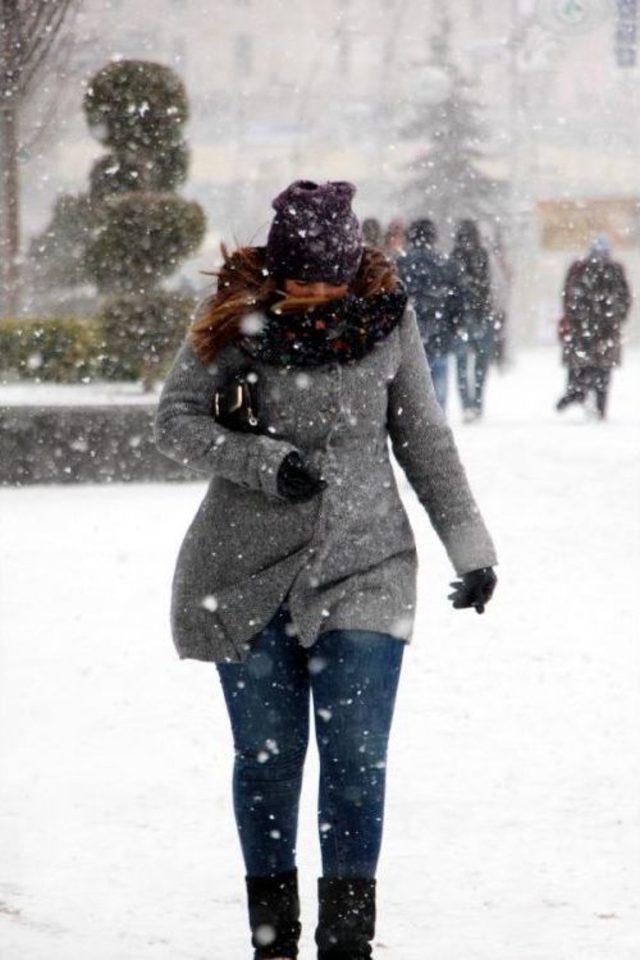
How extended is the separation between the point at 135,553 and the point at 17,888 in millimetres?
5670

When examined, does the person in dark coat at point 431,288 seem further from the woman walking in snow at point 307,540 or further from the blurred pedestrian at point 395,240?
the woman walking in snow at point 307,540

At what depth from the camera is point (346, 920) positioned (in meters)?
4.02

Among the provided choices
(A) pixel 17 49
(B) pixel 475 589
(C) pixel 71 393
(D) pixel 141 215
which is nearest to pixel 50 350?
(C) pixel 71 393

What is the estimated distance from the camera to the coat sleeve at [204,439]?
12.7ft

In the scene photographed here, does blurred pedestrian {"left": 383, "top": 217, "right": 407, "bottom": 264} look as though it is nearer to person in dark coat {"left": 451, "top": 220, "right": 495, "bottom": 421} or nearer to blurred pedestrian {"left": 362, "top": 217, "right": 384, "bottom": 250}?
blurred pedestrian {"left": 362, "top": 217, "right": 384, "bottom": 250}

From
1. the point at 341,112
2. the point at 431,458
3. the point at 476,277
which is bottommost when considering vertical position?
the point at 341,112

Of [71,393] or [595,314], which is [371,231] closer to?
[71,393]

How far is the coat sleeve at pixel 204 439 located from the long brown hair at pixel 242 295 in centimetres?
5

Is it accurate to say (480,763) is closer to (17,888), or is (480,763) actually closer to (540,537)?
(17,888)

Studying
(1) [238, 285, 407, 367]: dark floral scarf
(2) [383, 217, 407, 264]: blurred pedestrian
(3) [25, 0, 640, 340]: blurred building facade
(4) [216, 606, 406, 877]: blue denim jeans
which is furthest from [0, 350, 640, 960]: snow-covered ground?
(3) [25, 0, 640, 340]: blurred building facade

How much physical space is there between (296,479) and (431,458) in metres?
0.35

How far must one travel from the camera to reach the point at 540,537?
11.3 metres

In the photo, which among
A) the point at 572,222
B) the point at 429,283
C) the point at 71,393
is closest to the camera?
the point at 429,283

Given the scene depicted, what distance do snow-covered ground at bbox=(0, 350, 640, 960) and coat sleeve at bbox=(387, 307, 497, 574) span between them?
0.97m
